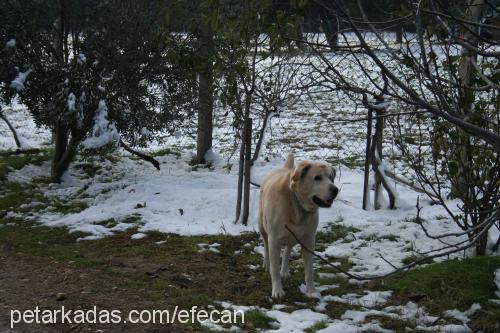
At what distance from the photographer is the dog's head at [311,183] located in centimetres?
475

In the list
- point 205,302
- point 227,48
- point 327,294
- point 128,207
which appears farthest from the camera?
point 128,207

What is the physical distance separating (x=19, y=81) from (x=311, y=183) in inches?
198

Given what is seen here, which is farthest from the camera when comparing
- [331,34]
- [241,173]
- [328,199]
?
[241,173]

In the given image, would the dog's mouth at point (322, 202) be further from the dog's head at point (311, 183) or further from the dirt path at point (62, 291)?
the dirt path at point (62, 291)

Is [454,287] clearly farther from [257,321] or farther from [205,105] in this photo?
[205,105]

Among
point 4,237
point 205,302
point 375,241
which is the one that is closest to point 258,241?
point 375,241

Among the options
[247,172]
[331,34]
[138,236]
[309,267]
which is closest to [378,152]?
[247,172]

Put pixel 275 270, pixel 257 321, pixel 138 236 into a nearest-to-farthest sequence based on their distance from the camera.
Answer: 1. pixel 257 321
2. pixel 275 270
3. pixel 138 236

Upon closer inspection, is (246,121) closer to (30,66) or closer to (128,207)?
(128,207)

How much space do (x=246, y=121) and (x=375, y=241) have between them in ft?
7.58

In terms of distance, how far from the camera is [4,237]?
681cm

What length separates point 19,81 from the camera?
7637 mm

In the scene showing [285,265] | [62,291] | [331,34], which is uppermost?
[331,34]

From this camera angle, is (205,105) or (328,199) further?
(205,105)
